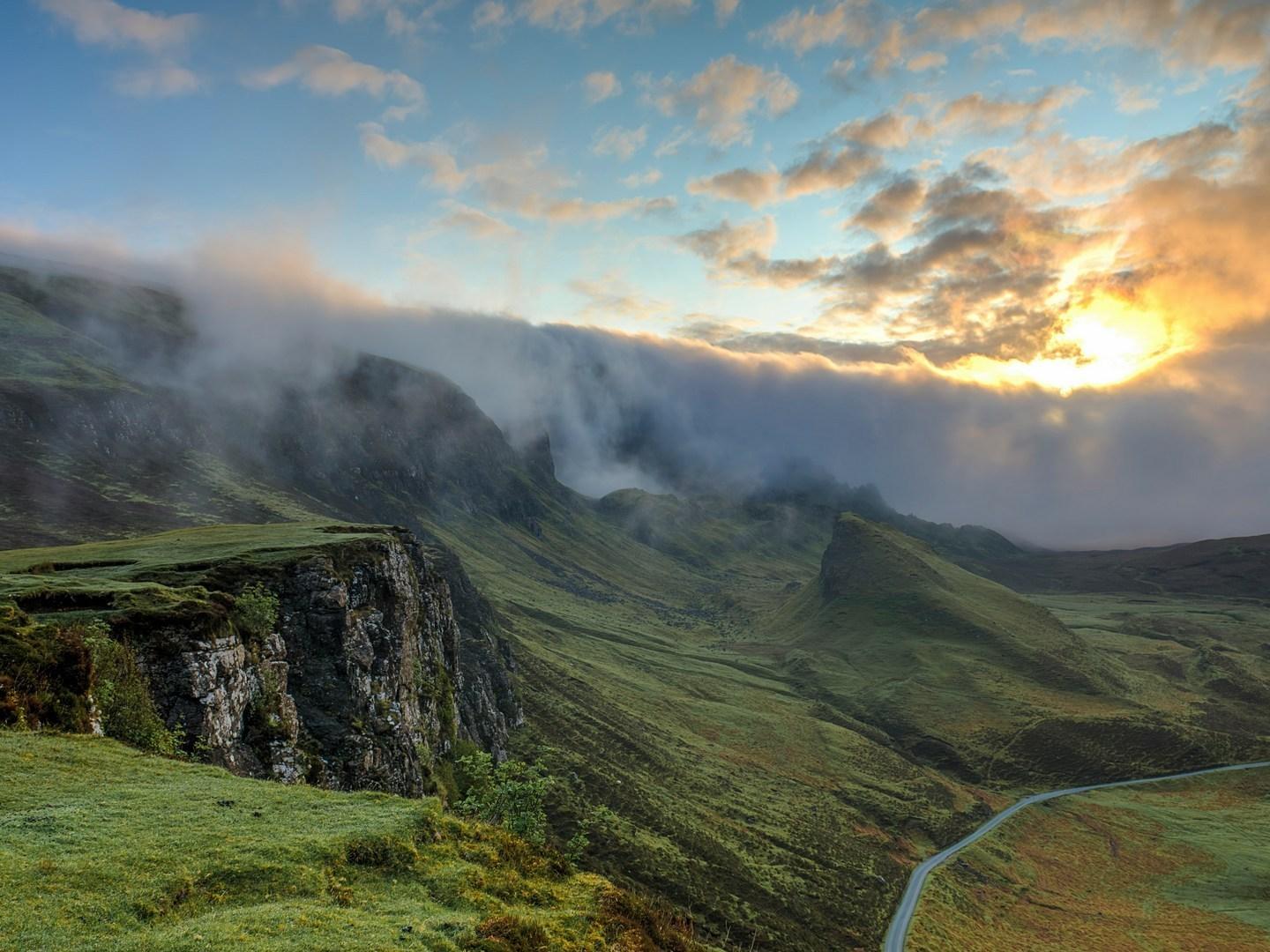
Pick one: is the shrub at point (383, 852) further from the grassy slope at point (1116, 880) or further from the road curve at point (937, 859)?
the grassy slope at point (1116, 880)

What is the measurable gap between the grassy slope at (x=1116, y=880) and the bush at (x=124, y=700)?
4291 inches

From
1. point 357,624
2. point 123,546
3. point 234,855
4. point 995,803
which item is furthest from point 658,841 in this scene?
point 995,803

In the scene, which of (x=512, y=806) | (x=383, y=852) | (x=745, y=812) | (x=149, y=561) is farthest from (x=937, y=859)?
(x=149, y=561)

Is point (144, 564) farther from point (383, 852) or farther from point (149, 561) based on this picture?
point (383, 852)

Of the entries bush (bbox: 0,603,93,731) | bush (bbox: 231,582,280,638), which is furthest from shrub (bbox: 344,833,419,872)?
bush (bbox: 231,582,280,638)

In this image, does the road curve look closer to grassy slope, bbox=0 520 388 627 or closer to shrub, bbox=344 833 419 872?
shrub, bbox=344 833 419 872

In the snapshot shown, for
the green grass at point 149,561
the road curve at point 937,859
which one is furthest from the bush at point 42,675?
the road curve at point 937,859

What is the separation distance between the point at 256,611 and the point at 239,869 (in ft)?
115

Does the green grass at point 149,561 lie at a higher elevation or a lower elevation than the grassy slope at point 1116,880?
higher

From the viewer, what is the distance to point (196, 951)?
1961 cm

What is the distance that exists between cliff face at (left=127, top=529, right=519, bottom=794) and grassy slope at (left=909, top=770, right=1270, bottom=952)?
85784mm

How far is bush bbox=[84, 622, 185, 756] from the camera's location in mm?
39188

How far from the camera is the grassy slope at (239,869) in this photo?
835 inches

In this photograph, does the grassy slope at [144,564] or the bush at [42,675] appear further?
the grassy slope at [144,564]
